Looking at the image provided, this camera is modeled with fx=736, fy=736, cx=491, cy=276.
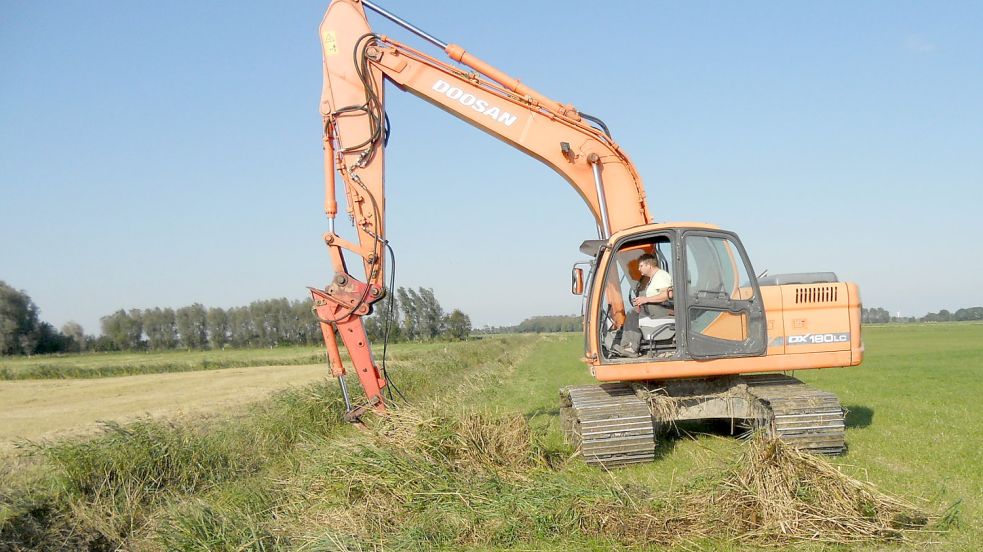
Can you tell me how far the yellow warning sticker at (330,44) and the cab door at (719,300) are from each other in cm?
491

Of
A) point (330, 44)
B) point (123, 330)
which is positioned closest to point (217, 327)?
point (123, 330)

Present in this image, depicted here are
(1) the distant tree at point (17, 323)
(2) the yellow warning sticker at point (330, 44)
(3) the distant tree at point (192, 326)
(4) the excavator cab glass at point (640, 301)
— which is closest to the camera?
(4) the excavator cab glass at point (640, 301)

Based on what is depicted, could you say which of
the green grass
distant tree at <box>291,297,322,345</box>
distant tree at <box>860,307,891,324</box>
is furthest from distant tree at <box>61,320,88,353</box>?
distant tree at <box>860,307,891,324</box>

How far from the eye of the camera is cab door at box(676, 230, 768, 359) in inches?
333

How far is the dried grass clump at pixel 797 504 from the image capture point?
5387 mm

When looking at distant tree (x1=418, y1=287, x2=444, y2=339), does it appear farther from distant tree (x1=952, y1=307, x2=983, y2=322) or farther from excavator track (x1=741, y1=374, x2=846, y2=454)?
distant tree (x1=952, y1=307, x2=983, y2=322)

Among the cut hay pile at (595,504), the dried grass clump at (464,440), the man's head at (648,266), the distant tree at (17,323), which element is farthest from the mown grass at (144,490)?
the distant tree at (17,323)

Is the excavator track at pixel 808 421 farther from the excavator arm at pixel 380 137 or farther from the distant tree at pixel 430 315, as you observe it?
the distant tree at pixel 430 315

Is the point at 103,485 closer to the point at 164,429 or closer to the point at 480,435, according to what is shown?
the point at 164,429

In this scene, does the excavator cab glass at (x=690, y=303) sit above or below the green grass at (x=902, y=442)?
above

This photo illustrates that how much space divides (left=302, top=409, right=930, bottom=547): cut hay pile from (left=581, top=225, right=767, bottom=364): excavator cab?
6.66 ft

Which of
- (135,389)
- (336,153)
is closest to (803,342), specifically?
(336,153)

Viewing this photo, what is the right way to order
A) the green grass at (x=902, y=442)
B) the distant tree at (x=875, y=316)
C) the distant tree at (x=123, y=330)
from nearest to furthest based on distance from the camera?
the green grass at (x=902, y=442), the distant tree at (x=123, y=330), the distant tree at (x=875, y=316)

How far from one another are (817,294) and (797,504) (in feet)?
12.6
